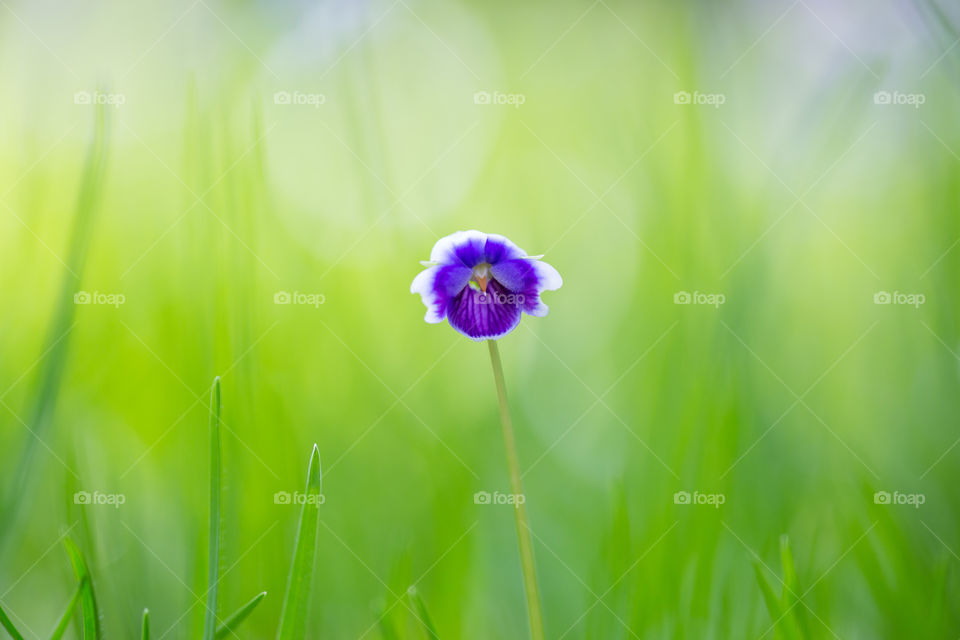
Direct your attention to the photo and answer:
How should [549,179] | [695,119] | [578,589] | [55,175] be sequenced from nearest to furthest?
[578,589]
[695,119]
[55,175]
[549,179]

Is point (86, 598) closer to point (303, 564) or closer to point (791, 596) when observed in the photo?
point (303, 564)

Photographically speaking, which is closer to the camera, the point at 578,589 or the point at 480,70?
the point at 578,589

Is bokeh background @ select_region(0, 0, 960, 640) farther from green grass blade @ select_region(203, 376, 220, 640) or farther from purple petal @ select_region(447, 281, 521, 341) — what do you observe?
purple petal @ select_region(447, 281, 521, 341)

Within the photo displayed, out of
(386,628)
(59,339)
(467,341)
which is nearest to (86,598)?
(386,628)

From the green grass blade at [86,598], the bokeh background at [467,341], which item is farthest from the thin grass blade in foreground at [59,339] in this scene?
the green grass blade at [86,598]

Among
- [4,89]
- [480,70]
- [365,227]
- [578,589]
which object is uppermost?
[480,70]

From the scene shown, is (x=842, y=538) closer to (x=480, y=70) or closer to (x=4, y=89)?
(x=480, y=70)

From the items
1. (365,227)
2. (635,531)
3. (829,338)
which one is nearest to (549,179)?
(365,227)
